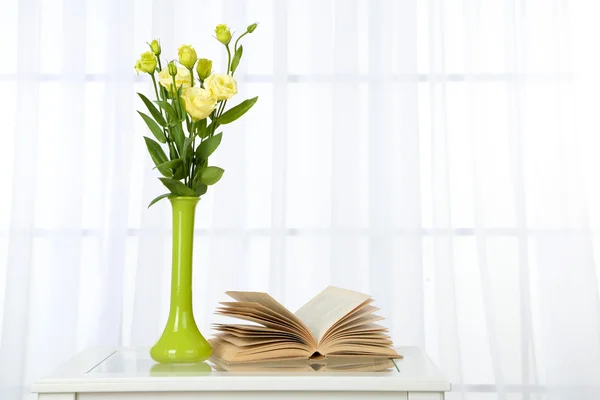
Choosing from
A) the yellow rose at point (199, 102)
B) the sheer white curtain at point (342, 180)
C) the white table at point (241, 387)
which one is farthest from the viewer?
the sheer white curtain at point (342, 180)

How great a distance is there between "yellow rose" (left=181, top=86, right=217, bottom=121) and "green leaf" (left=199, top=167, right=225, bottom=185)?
9 cm

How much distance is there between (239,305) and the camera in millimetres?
1368

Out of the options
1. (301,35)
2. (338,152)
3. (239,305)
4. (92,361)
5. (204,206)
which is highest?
(301,35)

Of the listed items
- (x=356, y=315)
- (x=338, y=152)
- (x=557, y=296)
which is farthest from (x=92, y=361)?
(x=557, y=296)

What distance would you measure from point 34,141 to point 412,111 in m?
1.32

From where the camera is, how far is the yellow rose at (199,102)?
128cm

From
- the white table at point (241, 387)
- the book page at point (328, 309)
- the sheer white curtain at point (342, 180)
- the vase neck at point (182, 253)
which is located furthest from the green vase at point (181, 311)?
the sheer white curtain at point (342, 180)

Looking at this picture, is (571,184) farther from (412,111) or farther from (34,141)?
(34,141)

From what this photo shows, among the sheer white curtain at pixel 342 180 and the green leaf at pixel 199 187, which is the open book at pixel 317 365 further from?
the sheer white curtain at pixel 342 180

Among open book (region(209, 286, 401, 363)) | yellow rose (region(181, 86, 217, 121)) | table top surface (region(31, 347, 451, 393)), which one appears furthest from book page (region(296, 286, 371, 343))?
yellow rose (region(181, 86, 217, 121))

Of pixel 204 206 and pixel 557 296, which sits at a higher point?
pixel 204 206

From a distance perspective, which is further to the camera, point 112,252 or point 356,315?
point 112,252

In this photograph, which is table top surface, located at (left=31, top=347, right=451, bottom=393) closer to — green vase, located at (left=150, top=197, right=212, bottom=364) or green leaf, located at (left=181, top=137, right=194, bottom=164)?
green vase, located at (left=150, top=197, right=212, bottom=364)

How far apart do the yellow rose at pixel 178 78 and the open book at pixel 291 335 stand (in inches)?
16.2
